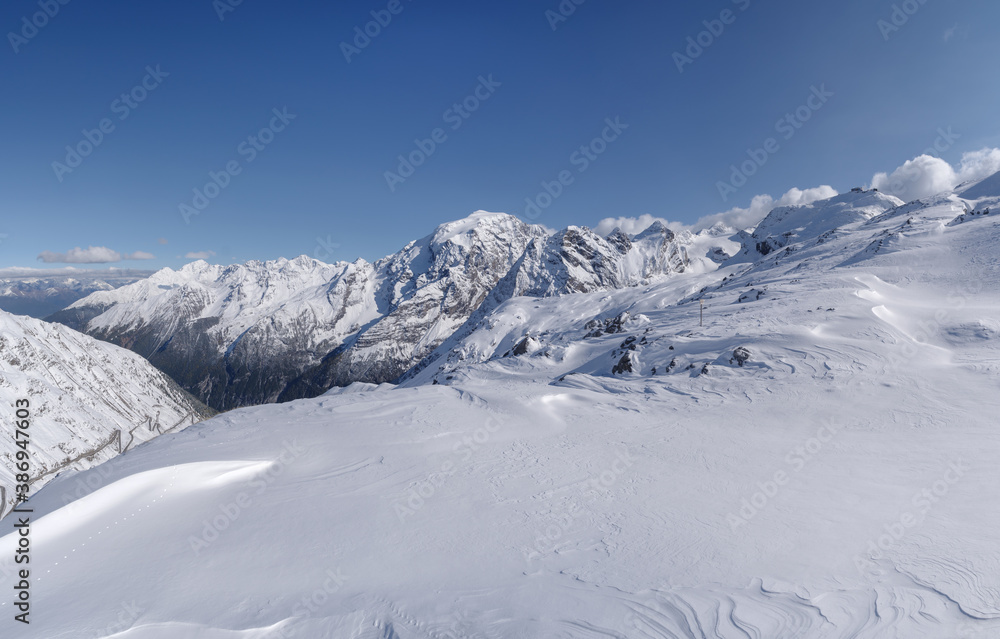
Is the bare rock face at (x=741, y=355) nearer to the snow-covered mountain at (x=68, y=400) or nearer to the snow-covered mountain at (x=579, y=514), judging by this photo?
the snow-covered mountain at (x=579, y=514)

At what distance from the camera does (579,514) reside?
8.92m

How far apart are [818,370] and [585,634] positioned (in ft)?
60.9

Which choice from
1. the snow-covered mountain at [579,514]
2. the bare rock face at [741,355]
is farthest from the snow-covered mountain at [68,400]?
the bare rock face at [741,355]

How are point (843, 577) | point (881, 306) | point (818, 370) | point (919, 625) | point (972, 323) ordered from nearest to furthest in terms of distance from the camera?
point (919, 625) → point (843, 577) → point (818, 370) → point (972, 323) → point (881, 306)

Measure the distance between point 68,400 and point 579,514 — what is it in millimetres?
172866

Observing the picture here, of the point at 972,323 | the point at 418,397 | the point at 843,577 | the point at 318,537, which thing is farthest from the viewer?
the point at 972,323

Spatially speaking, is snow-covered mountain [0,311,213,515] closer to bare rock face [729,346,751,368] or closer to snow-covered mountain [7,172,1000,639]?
snow-covered mountain [7,172,1000,639]

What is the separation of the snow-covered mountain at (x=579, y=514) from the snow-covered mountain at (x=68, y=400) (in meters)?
109

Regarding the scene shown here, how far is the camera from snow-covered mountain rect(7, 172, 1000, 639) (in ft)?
19.7

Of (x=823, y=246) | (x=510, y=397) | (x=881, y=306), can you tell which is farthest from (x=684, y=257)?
(x=510, y=397)

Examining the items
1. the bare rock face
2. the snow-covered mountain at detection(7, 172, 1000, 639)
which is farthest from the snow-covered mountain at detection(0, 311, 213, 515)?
the bare rock face

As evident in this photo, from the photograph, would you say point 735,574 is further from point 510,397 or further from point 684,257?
point 684,257

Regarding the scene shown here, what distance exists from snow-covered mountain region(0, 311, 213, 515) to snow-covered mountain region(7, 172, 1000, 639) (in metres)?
109

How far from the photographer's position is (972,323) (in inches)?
835
